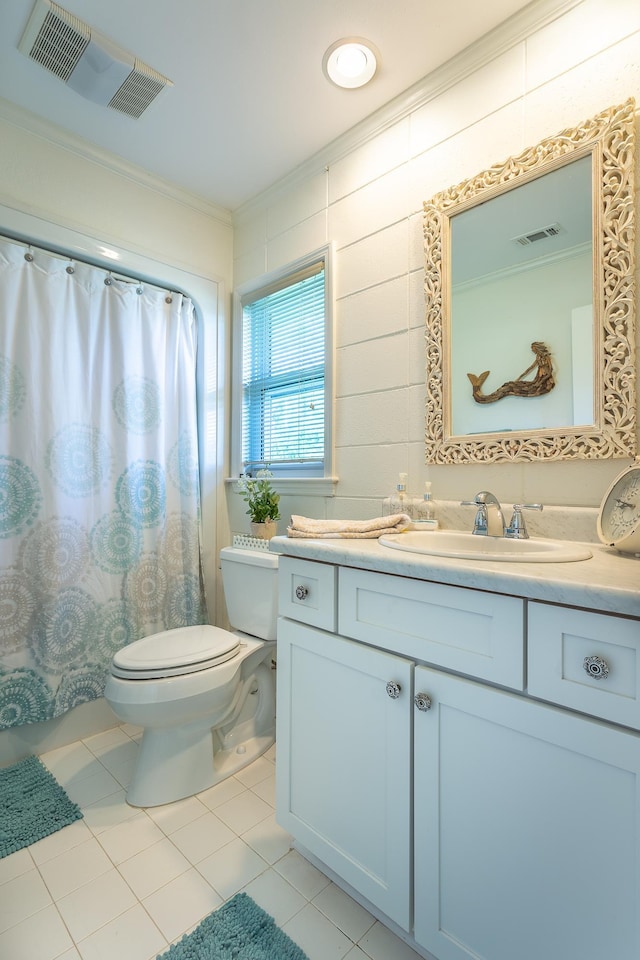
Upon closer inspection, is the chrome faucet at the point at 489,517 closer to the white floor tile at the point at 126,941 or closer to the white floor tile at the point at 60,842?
the white floor tile at the point at 126,941

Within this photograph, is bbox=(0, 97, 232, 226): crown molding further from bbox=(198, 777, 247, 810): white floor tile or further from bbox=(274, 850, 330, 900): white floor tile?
bbox=(274, 850, 330, 900): white floor tile

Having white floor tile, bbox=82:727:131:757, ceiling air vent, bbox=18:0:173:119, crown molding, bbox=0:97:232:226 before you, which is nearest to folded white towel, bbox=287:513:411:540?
white floor tile, bbox=82:727:131:757

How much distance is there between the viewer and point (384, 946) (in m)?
1.06

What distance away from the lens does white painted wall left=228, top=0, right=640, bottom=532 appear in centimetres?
123

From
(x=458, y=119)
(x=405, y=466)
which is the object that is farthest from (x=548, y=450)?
(x=458, y=119)

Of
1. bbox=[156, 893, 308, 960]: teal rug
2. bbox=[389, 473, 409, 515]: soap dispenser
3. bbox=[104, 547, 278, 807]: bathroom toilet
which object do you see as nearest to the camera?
bbox=[156, 893, 308, 960]: teal rug

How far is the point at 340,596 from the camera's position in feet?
3.66

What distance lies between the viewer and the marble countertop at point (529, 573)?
2.28 ft

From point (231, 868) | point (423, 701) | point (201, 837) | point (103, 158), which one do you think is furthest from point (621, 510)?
point (103, 158)

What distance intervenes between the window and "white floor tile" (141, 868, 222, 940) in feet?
4.41

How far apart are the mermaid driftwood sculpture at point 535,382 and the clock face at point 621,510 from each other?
334mm

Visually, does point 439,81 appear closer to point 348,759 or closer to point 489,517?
point 489,517

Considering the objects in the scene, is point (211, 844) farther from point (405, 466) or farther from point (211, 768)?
point (405, 466)

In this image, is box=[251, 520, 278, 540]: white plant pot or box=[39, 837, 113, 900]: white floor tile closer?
box=[39, 837, 113, 900]: white floor tile
